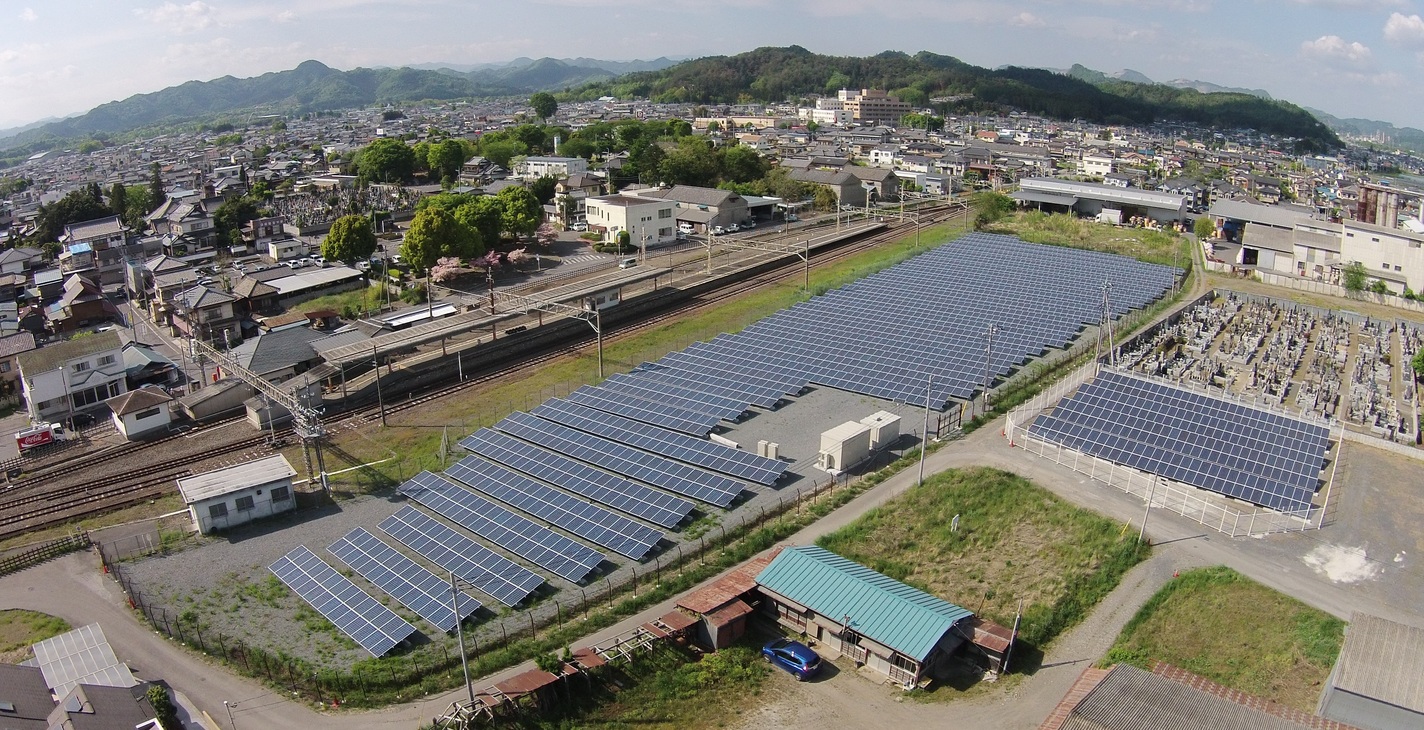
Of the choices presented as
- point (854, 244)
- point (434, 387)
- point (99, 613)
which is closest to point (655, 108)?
point (854, 244)

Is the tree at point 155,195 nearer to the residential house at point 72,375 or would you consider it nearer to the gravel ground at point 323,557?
the residential house at point 72,375

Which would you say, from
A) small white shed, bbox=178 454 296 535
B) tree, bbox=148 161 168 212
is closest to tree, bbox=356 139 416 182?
tree, bbox=148 161 168 212

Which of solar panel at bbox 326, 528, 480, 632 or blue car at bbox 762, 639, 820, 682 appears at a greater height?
solar panel at bbox 326, 528, 480, 632

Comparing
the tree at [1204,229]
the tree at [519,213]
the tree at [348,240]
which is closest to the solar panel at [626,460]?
the tree at [519,213]

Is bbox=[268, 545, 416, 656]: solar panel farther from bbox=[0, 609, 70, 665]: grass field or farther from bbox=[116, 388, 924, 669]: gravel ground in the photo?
bbox=[0, 609, 70, 665]: grass field

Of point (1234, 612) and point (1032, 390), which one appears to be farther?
point (1032, 390)

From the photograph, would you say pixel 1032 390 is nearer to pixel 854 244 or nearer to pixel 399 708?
pixel 399 708
